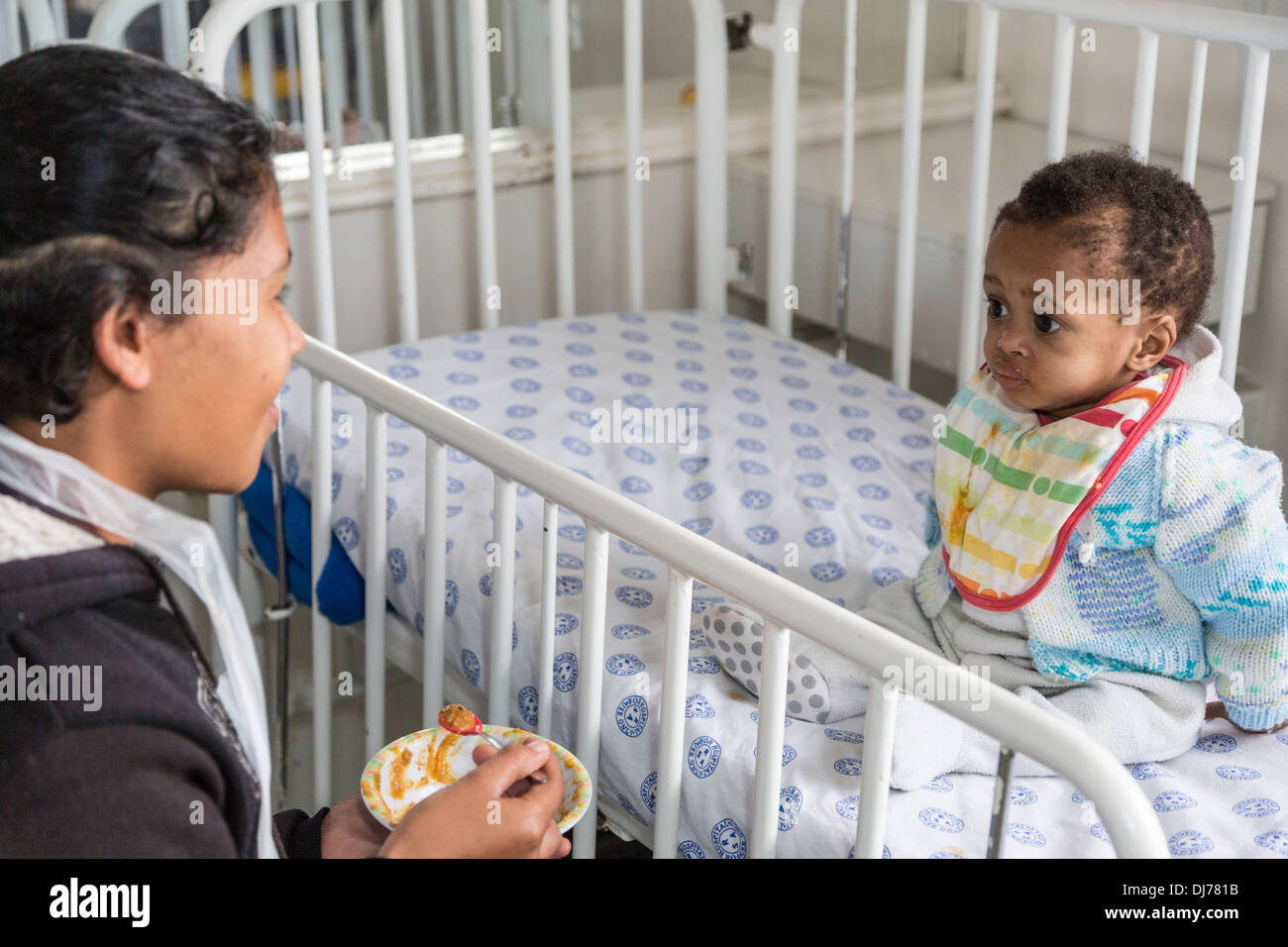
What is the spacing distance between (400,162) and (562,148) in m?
0.23

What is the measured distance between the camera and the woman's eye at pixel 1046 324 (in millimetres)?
1106

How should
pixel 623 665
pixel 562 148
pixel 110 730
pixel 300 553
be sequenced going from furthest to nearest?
pixel 562 148 < pixel 300 553 < pixel 623 665 < pixel 110 730

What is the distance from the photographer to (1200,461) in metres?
1.09

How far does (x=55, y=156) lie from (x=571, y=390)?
44.3 inches

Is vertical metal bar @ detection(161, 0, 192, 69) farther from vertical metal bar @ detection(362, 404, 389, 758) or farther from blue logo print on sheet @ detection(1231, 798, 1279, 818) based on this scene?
blue logo print on sheet @ detection(1231, 798, 1279, 818)

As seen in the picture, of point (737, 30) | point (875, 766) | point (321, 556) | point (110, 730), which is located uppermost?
point (737, 30)

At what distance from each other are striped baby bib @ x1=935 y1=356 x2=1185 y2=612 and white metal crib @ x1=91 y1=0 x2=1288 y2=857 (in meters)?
0.28

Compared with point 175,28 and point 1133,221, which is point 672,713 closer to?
point 1133,221

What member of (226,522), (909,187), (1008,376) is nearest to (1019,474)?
(1008,376)

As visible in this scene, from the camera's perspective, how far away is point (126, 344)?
743 mm

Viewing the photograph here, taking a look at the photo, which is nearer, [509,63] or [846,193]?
[846,193]

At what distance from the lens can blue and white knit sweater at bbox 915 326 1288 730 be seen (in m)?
1.07

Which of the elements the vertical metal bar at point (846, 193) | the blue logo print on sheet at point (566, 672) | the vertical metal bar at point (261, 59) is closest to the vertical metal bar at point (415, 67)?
the vertical metal bar at point (261, 59)

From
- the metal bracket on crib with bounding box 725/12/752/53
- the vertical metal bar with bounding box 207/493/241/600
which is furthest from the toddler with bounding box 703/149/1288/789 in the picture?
the metal bracket on crib with bounding box 725/12/752/53
